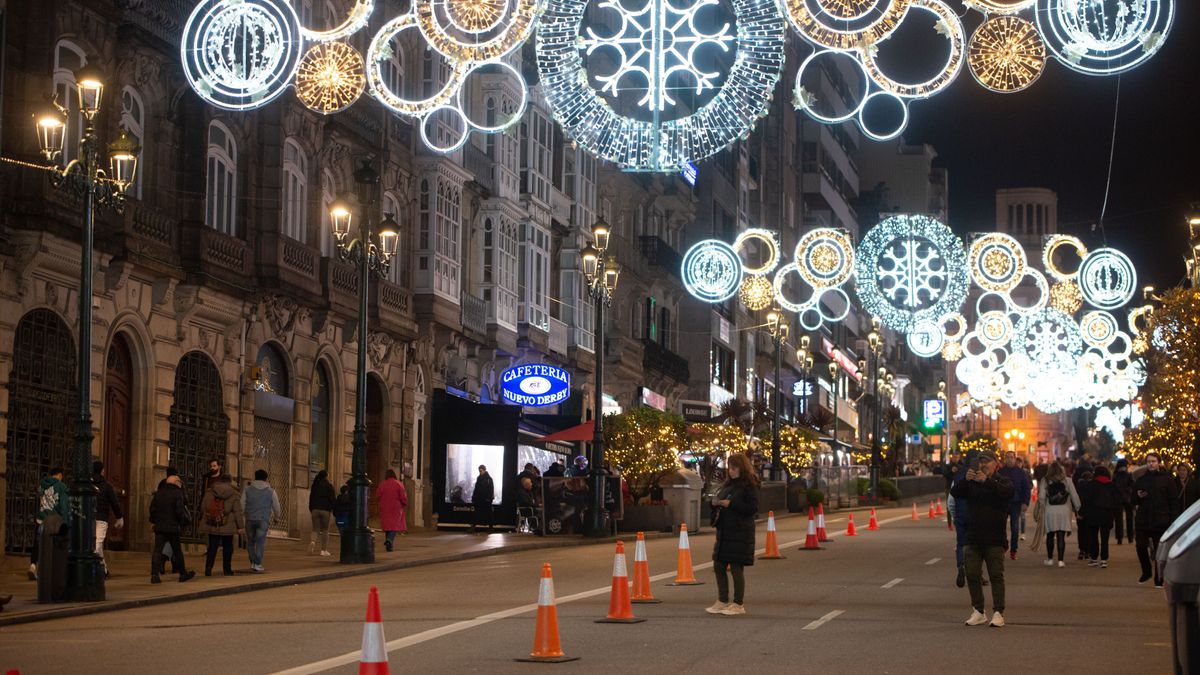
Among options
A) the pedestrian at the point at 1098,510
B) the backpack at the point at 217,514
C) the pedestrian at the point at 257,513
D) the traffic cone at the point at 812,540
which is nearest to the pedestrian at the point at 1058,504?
the pedestrian at the point at 1098,510

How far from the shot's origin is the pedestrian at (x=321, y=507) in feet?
101

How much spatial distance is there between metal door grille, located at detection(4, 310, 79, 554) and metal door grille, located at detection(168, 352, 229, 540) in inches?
156

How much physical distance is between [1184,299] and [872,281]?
256 inches

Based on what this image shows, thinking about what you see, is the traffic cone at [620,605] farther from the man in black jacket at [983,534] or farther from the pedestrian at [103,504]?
the pedestrian at [103,504]

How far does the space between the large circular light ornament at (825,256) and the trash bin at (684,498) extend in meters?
6.01

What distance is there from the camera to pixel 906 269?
1743 inches

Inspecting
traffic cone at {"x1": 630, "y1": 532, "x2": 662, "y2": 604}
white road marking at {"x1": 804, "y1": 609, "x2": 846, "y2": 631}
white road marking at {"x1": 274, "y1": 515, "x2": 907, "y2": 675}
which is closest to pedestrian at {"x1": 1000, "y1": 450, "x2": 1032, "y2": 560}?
white road marking at {"x1": 274, "y1": 515, "x2": 907, "y2": 675}

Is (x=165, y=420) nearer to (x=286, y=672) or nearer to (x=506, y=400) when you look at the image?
(x=506, y=400)

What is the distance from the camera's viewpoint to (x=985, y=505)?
17625mm

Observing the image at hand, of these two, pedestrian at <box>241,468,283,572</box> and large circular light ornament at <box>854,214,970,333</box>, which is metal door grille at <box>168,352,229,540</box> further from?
large circular light ornament at <box>854,214,970,333</box>

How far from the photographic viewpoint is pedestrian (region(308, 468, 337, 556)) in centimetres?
3088

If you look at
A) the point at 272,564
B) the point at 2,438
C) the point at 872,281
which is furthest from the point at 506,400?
the point at 2,438

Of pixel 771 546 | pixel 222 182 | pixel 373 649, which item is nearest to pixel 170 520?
pixel 771 546

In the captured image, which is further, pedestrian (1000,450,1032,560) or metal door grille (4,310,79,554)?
pedestrian (1000,450,1032,560)
